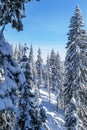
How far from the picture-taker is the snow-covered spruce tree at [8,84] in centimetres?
936

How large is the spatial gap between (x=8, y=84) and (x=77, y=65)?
20889 millimetres

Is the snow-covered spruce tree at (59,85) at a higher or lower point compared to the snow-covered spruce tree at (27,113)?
lower

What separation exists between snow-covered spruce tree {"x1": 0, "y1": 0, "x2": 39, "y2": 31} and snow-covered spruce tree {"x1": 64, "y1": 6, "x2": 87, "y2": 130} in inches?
751

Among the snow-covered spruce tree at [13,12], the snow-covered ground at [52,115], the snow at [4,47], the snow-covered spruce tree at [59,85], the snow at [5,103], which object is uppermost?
the snow-covered spruce tree at [13,12]

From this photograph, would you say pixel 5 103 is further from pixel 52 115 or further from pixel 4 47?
pixel 52 115

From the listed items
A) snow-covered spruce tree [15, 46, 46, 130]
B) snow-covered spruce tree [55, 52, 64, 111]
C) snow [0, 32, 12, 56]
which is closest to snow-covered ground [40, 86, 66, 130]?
snow-covered spruce tree [55, 52, 64, 111]

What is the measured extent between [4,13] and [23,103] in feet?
18.2

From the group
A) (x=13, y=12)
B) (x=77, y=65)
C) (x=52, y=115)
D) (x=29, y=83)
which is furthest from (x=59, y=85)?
(x=13, y=12)

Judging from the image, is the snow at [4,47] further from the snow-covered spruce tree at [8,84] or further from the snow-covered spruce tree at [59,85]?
the snow-covered spruce tree at [59,85]

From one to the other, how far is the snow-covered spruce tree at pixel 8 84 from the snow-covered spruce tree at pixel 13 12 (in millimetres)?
495

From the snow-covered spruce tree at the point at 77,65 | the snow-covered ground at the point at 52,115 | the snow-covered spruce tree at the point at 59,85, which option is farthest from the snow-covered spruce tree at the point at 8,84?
the snow-covered spruce tree at the point at 59,85

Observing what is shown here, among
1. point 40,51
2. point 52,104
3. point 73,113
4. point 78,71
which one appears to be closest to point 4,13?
point 73,113

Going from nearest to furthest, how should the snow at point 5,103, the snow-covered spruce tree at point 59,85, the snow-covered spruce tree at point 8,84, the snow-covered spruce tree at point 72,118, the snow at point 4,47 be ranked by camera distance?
the snow at point 5,103 < the snow-covered spruce tree at point 8,84 < the snow at point 4,47 < the snow-covered spruce tree at point 72,118 < the snow-covered spruce tree at point 59,85

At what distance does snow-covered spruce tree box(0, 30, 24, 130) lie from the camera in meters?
9.36
